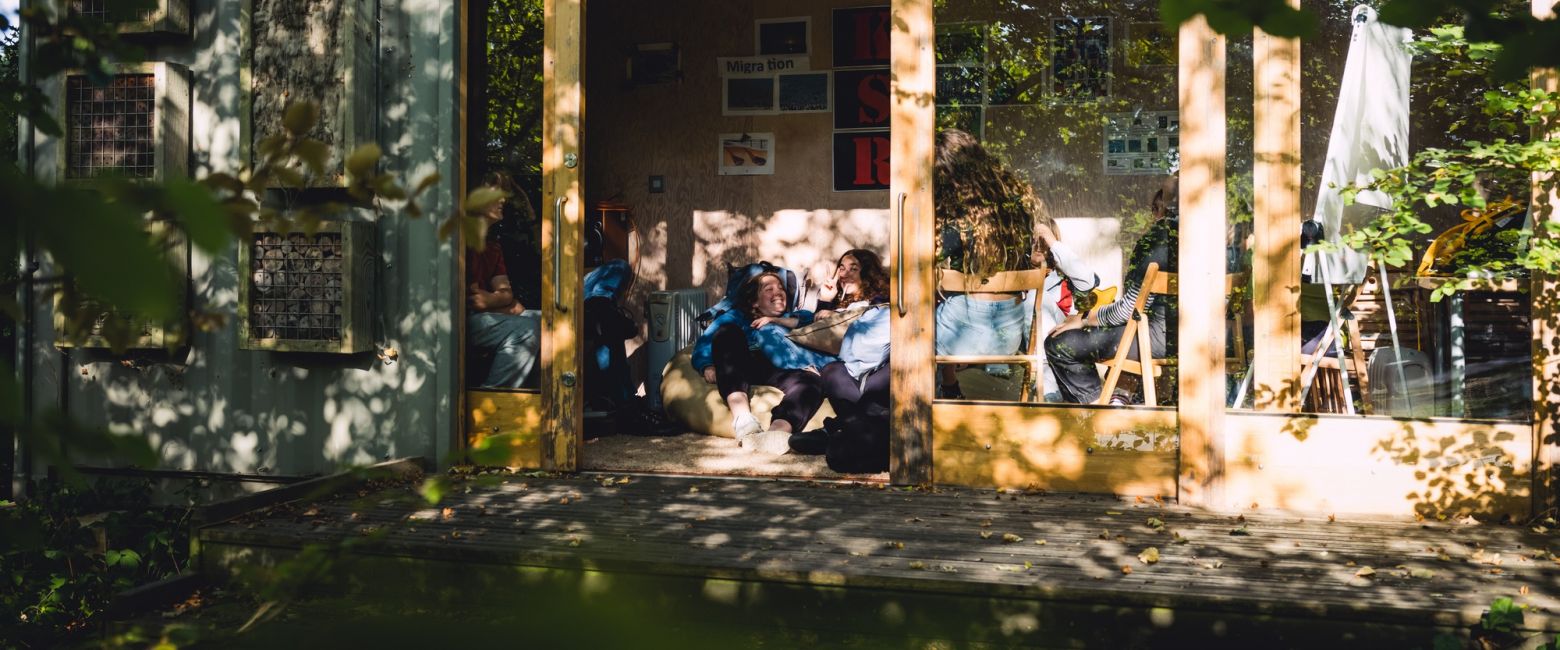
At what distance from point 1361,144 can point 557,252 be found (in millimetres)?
3272

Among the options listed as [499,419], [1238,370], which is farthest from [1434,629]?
[499,419]

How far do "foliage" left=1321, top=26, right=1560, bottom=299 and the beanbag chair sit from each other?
281cm

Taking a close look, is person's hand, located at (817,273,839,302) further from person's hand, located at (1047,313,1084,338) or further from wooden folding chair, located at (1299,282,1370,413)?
wooden folding chair, located at (1299,282,1370,413)

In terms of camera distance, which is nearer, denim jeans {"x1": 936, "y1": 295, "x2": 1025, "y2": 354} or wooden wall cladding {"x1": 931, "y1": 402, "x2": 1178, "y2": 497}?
wooden wall cladding {"x1": 931, "y1": 402, "x2": 1178, "y2": 497}

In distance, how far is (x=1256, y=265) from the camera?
4.69 meters

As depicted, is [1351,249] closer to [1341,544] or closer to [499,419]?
[1341,544]

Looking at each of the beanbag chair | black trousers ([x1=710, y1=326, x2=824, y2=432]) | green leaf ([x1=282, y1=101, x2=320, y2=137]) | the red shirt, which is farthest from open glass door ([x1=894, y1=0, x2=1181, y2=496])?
green leaf ([x1=282, y1=101, x2=320, y2=137])

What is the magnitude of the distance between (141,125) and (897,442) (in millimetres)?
3883

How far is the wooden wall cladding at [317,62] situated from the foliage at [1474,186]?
4064 millimetres

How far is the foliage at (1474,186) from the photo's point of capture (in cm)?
415

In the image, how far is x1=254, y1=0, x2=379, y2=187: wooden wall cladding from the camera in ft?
17.6

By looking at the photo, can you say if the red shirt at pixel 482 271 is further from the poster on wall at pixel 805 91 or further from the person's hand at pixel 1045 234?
the poster on wall at pixel 805 91

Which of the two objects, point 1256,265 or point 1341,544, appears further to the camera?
A: point 1256,265

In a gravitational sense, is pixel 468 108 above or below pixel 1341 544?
above
